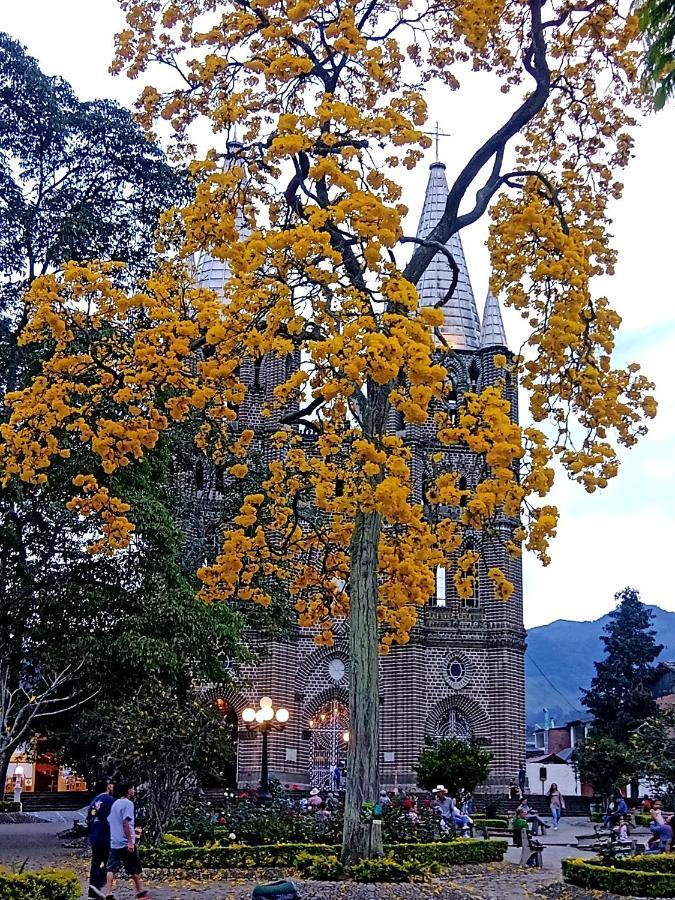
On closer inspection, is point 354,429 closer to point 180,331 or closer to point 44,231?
point 180,331

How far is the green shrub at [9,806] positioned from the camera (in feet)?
99.0

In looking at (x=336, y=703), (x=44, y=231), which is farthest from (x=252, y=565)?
(x=336, y=703)

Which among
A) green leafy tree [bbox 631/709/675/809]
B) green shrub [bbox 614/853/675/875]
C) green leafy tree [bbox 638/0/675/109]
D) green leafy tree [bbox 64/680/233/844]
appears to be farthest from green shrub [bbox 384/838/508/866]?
green leafy tree [bbox 638/0/675/109]

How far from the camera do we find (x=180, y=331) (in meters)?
12.7

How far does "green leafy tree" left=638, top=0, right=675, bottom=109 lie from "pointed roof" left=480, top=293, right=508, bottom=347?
34.2 meters

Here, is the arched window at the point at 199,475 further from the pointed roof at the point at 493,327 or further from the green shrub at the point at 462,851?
the green shrub at the point at 462,851

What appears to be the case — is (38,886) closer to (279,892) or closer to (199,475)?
(279,892)

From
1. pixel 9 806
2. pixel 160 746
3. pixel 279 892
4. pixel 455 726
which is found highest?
pixel 455 726

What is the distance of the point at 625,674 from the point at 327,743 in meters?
14.4

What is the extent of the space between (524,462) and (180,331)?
411 centimetres

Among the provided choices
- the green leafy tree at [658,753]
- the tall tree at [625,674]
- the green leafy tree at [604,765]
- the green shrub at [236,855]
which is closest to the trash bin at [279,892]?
the green shrub at [236,855]

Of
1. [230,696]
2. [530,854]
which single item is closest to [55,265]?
[530,854]

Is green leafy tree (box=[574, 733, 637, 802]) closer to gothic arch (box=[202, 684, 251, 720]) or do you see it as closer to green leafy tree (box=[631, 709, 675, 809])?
green leafy tree (box=[631, 709, 675, 809])

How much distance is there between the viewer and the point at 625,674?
4509cm
